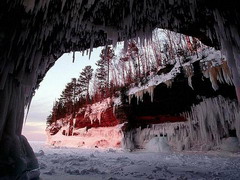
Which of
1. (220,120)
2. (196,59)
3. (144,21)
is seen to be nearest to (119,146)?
(220,120)

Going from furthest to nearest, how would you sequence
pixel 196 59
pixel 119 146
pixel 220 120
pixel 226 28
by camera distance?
pixel 119 146
pixel 220 120
pixel 196 59
pixel 226 28

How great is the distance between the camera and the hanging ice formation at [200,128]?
1152 centimetres

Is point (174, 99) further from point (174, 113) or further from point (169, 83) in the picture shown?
point (169, 83)

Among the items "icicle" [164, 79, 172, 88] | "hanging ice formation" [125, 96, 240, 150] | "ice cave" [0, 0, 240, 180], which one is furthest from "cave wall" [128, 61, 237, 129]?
"ice cave" [0, 0, 240, 180]

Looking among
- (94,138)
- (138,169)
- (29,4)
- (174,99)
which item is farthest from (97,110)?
(29,4)

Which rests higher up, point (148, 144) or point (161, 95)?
point (161, 95)

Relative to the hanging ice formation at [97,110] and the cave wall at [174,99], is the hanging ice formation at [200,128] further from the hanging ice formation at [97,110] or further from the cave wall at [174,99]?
the hanging ice formation at [97,110]

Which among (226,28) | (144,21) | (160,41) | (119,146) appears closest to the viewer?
(226,28)

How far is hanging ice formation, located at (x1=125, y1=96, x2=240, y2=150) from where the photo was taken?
1152 cm

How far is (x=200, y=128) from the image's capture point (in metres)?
12.9

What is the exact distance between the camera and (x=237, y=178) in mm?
4715

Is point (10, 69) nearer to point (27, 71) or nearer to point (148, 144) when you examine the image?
point (27, 71)

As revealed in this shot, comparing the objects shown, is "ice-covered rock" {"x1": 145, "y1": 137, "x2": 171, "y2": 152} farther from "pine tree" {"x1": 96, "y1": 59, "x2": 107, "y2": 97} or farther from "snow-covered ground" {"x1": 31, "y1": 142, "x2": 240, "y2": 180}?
"pine tree" {"x1": 96, "y1": 59, "x2": 107, "y2": 97}

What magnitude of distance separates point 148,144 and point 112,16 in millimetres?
12809
